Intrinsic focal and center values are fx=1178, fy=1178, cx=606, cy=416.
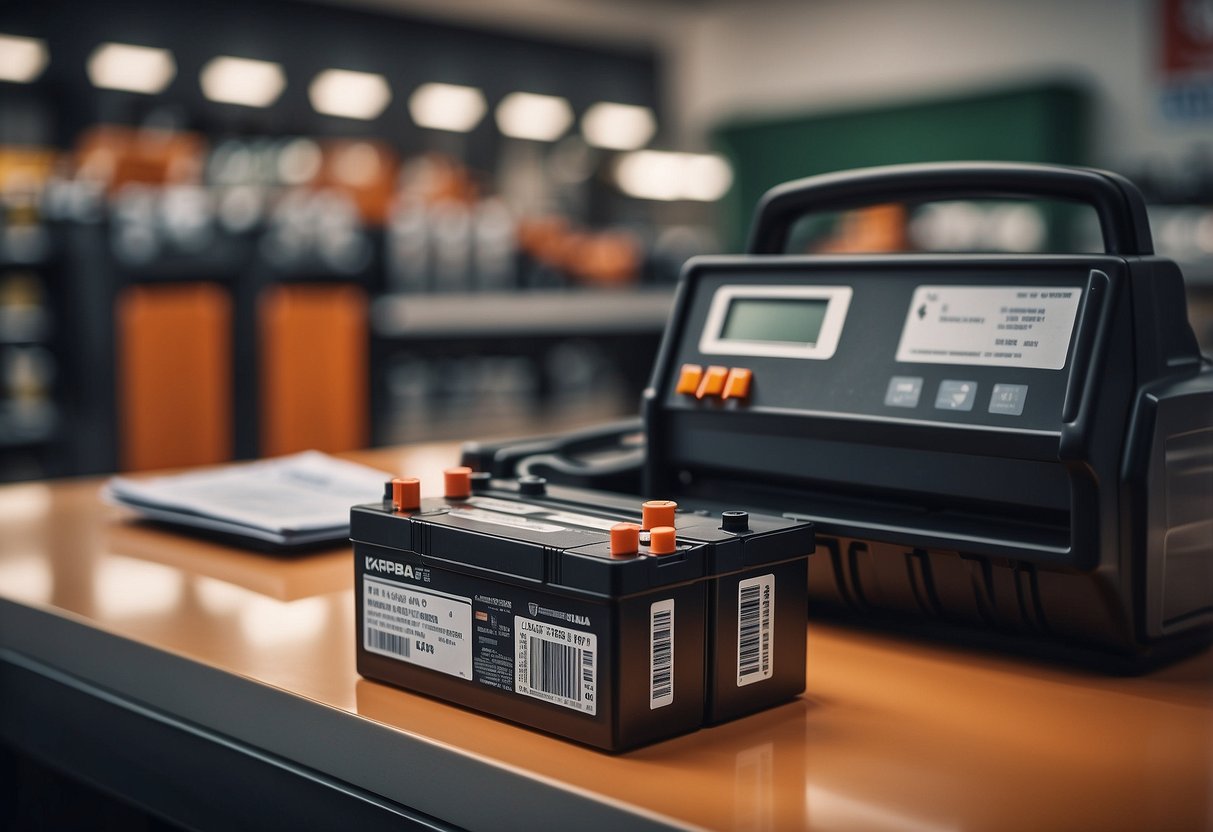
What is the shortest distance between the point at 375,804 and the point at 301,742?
2.6 inches

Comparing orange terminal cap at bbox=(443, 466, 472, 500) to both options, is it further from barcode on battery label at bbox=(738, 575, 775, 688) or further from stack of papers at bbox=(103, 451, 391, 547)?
stack of papers at bbox=(103, 451, 391, 547)

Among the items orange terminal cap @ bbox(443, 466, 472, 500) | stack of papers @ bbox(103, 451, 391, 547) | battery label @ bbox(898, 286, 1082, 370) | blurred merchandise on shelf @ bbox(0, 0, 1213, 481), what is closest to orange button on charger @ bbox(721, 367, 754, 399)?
battery label @ bbox(898, 286, 1082, 370)

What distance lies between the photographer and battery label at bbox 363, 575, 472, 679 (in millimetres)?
630

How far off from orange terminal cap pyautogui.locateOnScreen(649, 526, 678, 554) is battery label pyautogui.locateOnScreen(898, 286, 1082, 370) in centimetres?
26

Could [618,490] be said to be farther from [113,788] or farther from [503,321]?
[503,321]

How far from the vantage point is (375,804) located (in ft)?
2.02

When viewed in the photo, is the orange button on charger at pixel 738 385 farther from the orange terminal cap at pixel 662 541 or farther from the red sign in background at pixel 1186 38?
the red sign in background at pixel 1186 38

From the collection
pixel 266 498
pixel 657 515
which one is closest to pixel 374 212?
pixel 266 498

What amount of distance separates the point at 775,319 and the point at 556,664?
1.17ft

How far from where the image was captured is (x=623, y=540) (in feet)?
1.84

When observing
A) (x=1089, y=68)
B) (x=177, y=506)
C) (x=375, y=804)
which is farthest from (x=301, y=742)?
(x=1089, y=68)

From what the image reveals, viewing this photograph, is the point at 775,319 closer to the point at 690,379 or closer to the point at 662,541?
the point at 690,379

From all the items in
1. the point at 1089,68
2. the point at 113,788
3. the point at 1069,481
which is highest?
the point at 1089,68

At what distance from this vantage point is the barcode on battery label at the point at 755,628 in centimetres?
62
